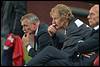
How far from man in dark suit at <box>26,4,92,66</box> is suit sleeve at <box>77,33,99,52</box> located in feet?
0.71

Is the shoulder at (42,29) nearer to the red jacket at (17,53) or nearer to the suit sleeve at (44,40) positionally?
the suit sleeve at (44,40)

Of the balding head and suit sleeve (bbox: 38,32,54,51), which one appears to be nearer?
the balding head

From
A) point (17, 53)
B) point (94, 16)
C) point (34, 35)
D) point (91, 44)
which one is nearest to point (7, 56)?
point (17, 53)

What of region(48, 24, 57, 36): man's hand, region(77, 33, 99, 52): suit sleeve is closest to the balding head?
region(77, 33, 99, 52): suit sleeve

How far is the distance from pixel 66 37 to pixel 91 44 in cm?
60

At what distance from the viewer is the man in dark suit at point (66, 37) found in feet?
15.1

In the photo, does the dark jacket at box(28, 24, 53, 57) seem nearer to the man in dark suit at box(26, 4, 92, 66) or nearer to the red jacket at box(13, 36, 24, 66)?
the man in dark suit at box(26, 4, 92, 66)

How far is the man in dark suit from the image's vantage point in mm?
4613

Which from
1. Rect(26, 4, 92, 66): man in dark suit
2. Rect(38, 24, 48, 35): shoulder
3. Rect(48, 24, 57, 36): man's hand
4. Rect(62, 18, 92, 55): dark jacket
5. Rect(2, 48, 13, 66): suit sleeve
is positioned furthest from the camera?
Rect(38, 24, 48, 35): shoulder

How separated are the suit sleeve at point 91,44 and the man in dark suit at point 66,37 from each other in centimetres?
22

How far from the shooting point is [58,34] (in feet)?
18.0

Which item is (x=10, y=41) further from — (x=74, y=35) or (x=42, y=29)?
(x=42, y=29)

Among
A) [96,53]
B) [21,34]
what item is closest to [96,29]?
[96,53]

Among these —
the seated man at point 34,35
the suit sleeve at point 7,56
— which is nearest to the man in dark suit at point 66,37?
the seated man at point 34,35
